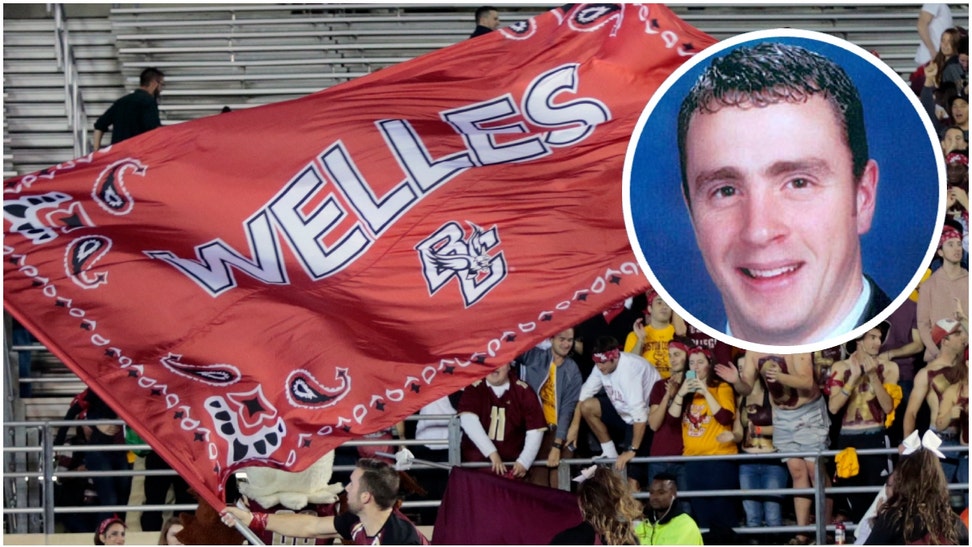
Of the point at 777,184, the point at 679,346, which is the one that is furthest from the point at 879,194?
the point at 679,346

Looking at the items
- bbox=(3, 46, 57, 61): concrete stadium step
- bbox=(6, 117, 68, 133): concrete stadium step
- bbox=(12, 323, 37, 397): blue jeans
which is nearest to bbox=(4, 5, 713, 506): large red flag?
bbox=(12, 323, 37, 397): blue jeans

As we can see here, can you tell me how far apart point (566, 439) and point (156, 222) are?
3.94m

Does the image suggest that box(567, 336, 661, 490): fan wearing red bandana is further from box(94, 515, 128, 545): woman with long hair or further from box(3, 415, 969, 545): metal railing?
box(94, 515, 128, 545): woman with long hair

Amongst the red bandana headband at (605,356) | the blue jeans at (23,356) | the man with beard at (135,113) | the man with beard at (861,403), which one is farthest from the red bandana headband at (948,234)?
the blue jeans at (23,356)

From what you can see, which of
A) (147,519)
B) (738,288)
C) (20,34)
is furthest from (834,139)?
(20,34)

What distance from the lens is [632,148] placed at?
10906 mm

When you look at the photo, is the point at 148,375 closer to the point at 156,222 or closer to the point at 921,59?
the point at 156,222

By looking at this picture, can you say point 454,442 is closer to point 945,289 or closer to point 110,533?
point 110,533

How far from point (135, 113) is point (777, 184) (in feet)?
21.5

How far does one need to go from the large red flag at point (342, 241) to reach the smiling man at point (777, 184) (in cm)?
40

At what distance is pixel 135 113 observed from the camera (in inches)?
616

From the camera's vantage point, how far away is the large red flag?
A: 414 inches

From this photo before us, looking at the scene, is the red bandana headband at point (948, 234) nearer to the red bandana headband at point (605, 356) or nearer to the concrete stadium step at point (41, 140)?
the red bandana headband at point (605, 356)

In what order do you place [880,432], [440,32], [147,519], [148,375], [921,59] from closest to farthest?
[148,375], [880,432], [147,519], [921,59], [440,32]
